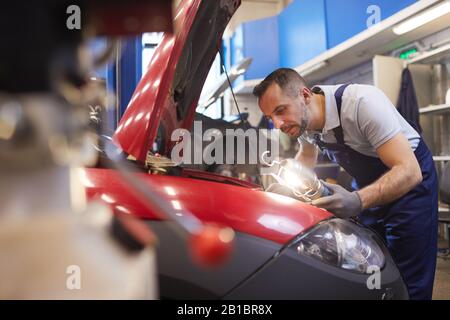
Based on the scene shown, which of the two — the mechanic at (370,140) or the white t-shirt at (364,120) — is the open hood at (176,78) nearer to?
the mechanic at (370,140)

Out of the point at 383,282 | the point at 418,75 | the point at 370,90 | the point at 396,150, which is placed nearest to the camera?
the point at 383,282

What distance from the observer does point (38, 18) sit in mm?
226

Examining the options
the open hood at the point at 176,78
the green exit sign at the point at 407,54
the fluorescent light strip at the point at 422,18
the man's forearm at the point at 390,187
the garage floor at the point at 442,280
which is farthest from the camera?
the green exit sign at the point at 407,54

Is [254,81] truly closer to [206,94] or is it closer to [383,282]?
[206,94]

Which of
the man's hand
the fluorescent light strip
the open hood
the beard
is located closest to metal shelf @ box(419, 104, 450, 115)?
the fluorescent light strip

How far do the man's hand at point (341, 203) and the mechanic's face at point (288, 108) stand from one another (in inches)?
13.2

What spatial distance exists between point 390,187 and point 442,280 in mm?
1421

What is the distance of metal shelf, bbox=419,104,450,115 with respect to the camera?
9.31 ft

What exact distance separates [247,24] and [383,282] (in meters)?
4.35

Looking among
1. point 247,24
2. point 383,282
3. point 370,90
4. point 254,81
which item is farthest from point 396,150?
point 247,24

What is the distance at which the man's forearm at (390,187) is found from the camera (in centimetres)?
114

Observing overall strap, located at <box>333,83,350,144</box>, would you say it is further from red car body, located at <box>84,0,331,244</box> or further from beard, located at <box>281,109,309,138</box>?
red car body, located at <box>84,0,331,244</box>

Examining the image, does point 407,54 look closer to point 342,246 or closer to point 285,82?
point 285,82

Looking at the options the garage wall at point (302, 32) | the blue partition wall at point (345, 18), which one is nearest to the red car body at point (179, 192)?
the blue partition wall at point (345, 18)
